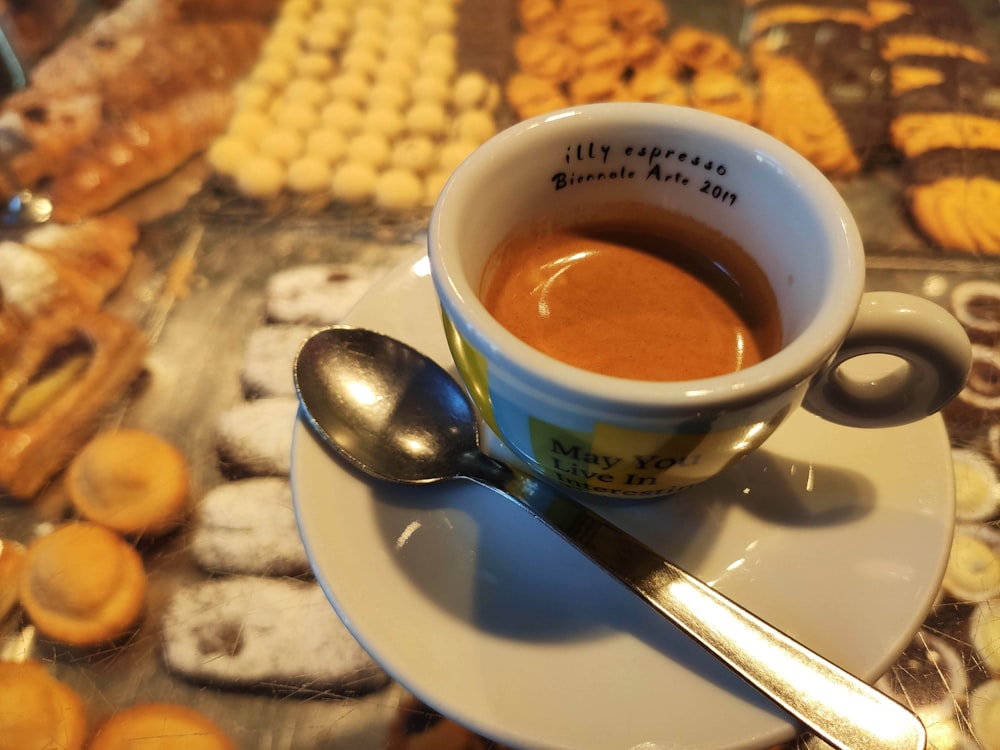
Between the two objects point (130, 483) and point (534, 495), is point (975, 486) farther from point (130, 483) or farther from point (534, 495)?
point (130, 483)

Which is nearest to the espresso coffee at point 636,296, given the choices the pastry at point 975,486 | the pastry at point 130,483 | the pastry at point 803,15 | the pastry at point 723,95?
the pastry at point 975,486

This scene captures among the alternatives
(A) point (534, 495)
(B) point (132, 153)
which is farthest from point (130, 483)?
(B) point (132, 153)

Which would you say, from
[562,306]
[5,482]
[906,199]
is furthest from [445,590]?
[906,199]

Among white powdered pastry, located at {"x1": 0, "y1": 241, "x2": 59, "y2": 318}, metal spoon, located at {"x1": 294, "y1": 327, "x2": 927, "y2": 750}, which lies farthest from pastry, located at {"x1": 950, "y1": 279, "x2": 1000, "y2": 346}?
white powdered pastry, located at {"x1": 0, "y1": 241, "x2": 59, "y2": 318}

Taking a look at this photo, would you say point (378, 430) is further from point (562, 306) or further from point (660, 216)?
point (660, 216)

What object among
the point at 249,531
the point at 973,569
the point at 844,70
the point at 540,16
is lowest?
the point at 973,569

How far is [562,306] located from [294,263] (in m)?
0.45

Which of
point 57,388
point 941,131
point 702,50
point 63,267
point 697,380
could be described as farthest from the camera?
point 702,50

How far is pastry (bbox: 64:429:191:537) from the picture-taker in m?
0.74

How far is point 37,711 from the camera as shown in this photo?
64 cm

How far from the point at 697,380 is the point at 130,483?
2.03 ft

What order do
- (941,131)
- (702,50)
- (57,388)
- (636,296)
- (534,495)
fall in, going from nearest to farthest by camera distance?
(534,495)
(636,296)
(57,388)
(941,131)
(702,50)

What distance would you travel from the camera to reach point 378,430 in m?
0.64

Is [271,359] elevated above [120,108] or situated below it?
below
